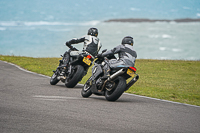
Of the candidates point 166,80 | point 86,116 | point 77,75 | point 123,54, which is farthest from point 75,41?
point 166,80

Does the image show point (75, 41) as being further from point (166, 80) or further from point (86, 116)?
point (166, 80)

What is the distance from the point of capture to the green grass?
1284cm

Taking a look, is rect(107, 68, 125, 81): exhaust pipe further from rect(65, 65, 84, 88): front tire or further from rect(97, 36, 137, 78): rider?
rect(65, 65, 84, 88): front tire

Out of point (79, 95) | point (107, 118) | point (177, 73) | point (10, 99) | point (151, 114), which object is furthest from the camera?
point (177, 73)

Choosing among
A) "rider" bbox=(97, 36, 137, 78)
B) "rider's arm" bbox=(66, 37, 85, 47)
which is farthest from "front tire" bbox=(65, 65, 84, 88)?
"rider" bbox=(97, 36, 137, 78)

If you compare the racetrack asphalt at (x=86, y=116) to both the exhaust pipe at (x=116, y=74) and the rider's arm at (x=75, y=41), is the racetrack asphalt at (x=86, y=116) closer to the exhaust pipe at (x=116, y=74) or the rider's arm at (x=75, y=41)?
the exhaust pipe at (x=116, y=74)

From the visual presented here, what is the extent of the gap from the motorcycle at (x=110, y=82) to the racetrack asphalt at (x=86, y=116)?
0.39m

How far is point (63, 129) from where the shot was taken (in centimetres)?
595

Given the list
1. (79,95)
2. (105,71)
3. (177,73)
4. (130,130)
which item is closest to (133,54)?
(105,71)

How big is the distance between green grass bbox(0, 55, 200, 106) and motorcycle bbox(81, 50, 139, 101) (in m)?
2.66

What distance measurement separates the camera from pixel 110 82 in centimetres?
978

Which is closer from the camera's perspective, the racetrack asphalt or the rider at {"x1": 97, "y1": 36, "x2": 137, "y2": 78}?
the racetrack asphalt

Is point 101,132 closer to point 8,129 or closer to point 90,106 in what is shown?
point 8,129

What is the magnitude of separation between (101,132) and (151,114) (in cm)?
244
